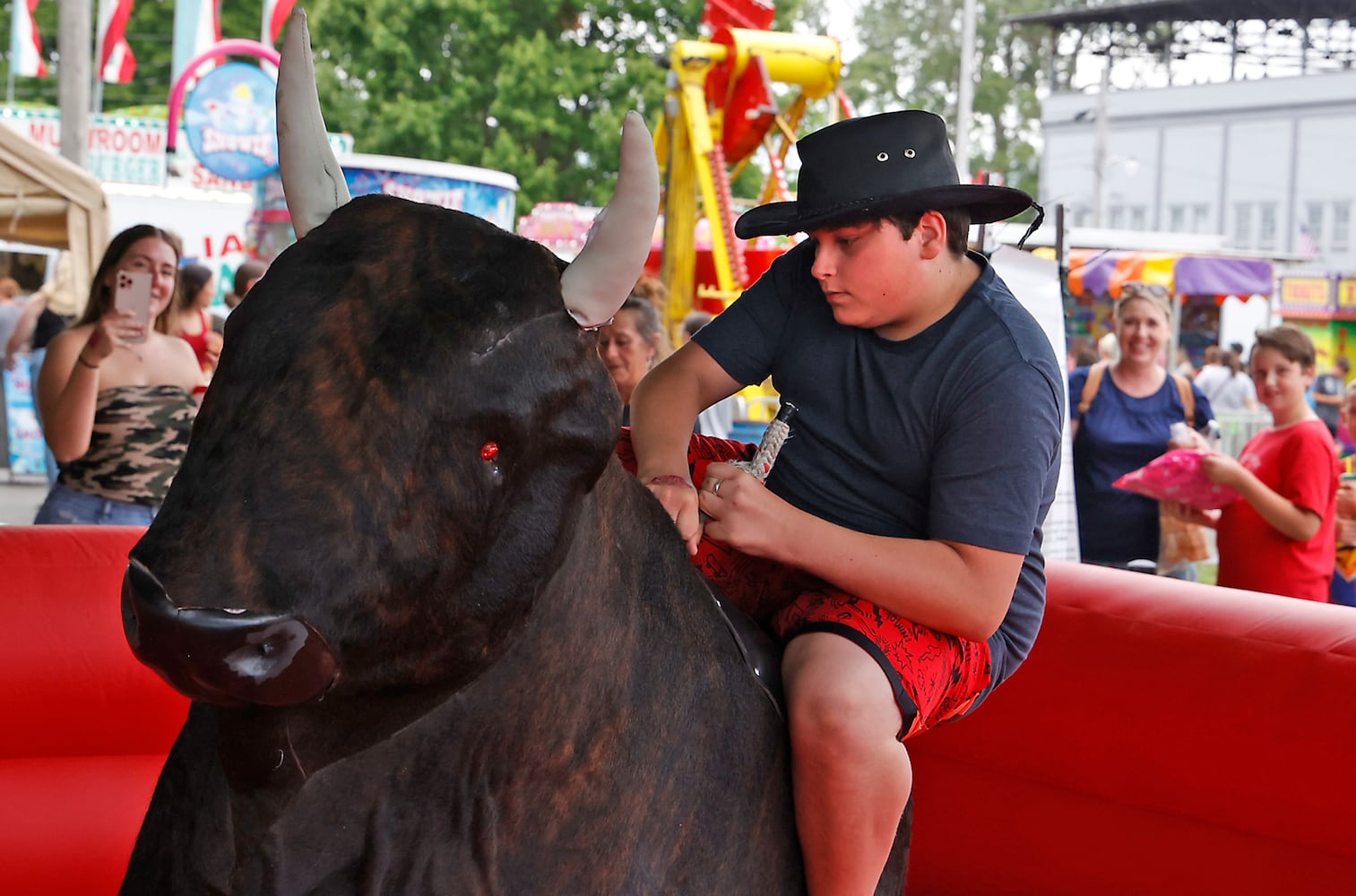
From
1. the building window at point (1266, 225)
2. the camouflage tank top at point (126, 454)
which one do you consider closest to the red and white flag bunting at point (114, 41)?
the camouflage tank top at point (126, 454)

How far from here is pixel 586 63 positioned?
26219 mm

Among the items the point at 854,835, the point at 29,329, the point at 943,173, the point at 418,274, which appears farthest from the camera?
the point at 29,329

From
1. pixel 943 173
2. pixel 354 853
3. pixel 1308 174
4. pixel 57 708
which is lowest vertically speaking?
pixel 57 708

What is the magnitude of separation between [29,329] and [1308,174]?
3186 cm

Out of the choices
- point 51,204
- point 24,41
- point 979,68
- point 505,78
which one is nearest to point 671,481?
point 51,204

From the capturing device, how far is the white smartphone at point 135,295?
440 centimetres

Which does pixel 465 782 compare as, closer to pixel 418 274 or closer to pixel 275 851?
pixel 275 851

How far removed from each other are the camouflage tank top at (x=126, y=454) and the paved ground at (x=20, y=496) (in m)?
4.85

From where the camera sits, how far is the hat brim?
225 centimetres

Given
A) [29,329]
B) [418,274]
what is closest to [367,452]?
[418,274]

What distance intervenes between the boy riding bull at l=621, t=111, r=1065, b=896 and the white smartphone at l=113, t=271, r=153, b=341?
2501mm

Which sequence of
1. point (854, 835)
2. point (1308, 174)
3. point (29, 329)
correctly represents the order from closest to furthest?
point (854, 835) → point (29, 329) → point (1308, 174)

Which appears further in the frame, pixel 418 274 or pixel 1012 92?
pixel 1012 92

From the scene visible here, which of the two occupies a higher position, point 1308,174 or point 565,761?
point 1308,174
